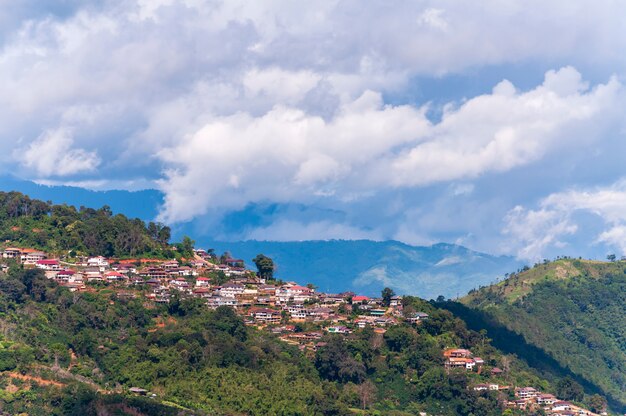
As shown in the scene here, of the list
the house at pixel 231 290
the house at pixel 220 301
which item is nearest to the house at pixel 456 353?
the house at pixel 220 301

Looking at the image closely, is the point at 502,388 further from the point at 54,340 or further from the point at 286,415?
the point at 54,340

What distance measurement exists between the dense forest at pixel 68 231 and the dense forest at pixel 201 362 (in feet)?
36.5

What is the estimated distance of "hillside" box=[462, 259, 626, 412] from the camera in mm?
100875

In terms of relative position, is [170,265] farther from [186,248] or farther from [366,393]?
[366,393]

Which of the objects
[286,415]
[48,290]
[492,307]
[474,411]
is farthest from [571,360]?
[48,290]

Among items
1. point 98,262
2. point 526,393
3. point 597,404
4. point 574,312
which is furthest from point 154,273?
point 574,312

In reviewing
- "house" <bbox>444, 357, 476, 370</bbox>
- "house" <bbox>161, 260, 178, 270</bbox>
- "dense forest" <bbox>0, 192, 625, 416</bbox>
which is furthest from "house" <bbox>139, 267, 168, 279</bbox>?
"house" <bbox>444, 357, 476, 370</bbox>

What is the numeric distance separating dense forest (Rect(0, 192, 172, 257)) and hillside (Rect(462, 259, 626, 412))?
36664 mm

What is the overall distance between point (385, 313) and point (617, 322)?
36386 millimetres

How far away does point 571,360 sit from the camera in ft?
328

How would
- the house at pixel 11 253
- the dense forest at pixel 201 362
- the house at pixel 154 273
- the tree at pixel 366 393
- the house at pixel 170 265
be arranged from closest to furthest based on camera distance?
the dense forest at pixel 201 362 → the tree at pixel 366 393 → the house at pixel 11 253 → the house at pixel 154 273 → the house at pixel 170 265

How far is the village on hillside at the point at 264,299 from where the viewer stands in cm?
7906

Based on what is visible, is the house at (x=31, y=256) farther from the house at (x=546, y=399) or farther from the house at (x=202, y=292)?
the house at (x=546, y=399)

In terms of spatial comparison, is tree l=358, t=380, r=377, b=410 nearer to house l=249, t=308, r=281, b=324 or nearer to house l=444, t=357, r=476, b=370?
house l=444, t=357, r=476, b=370
